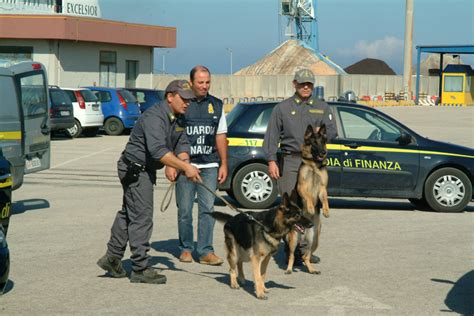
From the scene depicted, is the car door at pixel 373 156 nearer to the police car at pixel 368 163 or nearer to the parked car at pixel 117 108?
the police car at pixel 368 163

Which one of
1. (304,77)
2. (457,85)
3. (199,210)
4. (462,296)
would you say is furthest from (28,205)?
Result: (457,85)

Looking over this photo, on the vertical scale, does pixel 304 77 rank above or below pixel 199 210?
above

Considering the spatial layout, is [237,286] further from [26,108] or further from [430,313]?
[26,108]

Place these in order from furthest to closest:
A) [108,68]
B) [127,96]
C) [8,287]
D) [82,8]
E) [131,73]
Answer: [131,73] < [82,8] < [108,68] < [127,96] < [8,287]

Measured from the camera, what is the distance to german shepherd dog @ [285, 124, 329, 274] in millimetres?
9328

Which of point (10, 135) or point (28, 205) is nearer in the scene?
point (10, 135)

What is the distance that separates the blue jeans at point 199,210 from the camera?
31.8ft

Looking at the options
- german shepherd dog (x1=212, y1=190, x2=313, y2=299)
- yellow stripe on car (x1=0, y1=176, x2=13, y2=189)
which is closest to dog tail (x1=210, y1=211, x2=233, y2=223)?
german shepherd dog (x1=212, y1=190, x2=313, y2=299)

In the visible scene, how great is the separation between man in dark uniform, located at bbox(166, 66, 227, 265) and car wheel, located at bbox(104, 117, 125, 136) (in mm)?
23335

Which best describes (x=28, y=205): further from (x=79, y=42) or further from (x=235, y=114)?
(x=79, y=42)

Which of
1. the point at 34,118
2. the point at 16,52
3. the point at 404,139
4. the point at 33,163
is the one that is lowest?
the point at 33,163

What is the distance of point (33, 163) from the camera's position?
14.7 metres

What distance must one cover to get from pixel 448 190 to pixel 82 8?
36441 millimetres

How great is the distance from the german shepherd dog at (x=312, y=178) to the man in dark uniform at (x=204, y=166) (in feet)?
2.62
